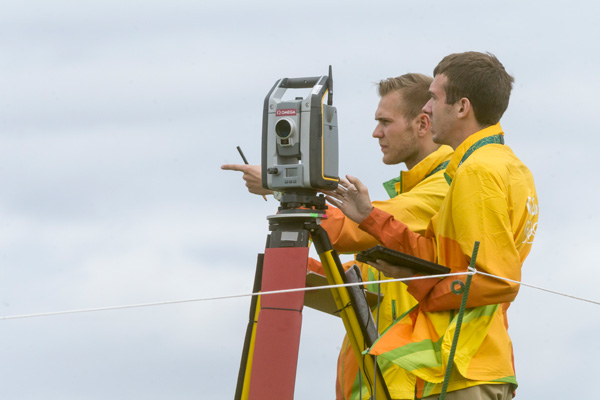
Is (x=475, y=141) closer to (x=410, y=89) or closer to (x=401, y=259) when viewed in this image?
(x=401, y=259)

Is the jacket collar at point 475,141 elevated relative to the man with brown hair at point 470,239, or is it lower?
elevated

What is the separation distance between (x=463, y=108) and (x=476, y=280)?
76 centimetres

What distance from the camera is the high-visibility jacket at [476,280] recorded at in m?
3.27

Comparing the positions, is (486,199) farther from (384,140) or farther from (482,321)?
(384,140)

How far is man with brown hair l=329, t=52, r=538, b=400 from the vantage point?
10.7ft

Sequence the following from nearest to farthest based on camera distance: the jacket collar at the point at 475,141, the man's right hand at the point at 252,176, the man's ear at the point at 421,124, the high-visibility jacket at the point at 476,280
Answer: the high-visibility jacket at the point at 476,280, the jacket collar at the point at 475,141, the man's right hand at the point at 252,176, the man's ear at the point at 421,124

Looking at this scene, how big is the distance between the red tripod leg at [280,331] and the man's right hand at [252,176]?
403 mm

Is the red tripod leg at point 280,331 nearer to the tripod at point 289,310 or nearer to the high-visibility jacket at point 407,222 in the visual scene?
the tripod at point 289,310

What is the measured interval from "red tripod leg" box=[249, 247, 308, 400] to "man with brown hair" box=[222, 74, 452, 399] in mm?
422

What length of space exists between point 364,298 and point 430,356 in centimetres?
62

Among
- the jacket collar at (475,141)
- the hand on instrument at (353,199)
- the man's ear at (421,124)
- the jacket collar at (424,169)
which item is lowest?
the hand on instrument at (353,199)

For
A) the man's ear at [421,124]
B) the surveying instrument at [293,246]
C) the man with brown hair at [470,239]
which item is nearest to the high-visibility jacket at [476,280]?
the man with brown hair at [470,239]

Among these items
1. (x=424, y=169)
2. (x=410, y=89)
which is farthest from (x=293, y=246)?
(x=410, y=89)

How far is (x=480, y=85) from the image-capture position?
3.62 m
